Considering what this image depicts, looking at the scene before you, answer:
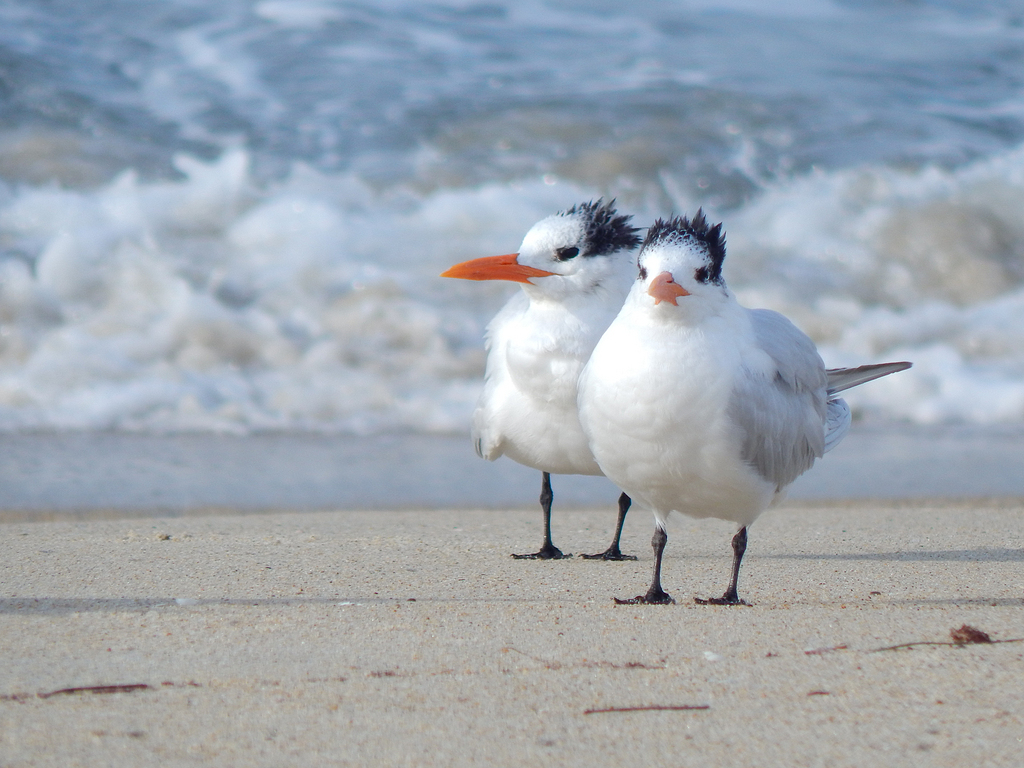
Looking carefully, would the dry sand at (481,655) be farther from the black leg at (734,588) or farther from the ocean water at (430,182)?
the ocean water at (430,182)

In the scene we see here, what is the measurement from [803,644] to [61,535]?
8.11 feet

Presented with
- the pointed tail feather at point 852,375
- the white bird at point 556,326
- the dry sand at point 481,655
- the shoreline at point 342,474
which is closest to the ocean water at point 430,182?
the shoreline at point 342,474

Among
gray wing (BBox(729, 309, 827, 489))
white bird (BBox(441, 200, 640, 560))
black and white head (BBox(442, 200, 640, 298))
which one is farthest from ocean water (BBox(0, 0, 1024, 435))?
gray wing (BBox(729, 309, 827, 489))

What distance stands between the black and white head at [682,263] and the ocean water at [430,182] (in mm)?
3628

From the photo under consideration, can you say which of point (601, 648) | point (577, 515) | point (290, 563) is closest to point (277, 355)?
point (577, 515)

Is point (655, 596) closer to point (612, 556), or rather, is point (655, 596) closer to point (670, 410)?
point (670, 410)

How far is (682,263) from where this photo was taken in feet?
9.38

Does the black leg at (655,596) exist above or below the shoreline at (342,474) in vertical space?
above

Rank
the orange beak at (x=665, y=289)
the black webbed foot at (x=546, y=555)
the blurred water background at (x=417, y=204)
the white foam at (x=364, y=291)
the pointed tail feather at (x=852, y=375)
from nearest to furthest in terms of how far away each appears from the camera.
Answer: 1. the orange beak at (x=665, y=289)
2. the pointed tail feather at (x=852, y=375)
3. the black webbed foot at (x=546, y=555)
4. the blurred water background at (x=417, y=204)
5. the white foam at (x=364, y=291)

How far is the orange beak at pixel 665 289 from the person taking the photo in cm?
278

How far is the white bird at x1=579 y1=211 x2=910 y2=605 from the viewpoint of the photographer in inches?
111

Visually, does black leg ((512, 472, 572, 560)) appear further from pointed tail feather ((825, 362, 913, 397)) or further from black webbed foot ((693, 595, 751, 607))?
pointed tail feather ((825, 362, 913, 397))

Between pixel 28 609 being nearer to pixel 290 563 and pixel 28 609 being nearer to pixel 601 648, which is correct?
pixel 290 563

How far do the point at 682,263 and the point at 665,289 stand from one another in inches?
4.4
